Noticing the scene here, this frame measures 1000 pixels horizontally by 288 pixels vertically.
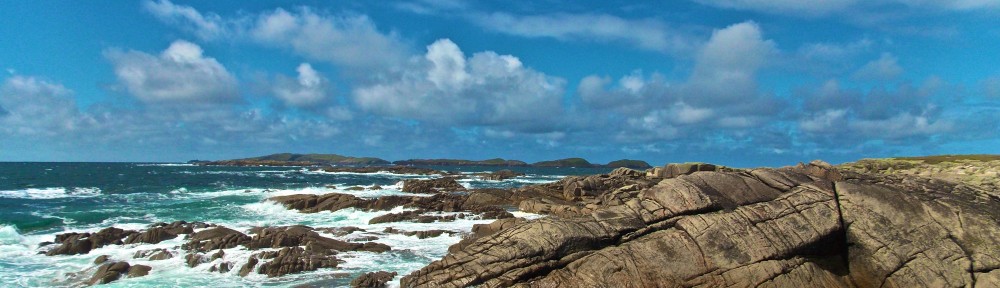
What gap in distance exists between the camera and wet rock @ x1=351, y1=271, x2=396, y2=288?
16.9 metres

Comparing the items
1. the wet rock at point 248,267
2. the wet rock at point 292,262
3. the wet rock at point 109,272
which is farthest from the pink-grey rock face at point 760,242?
the wet rock at point 109,272

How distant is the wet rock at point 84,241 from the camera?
2341cm

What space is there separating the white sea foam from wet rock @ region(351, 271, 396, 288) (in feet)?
162

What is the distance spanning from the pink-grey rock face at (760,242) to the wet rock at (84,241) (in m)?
16.9

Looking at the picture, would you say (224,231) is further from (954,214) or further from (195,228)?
(954,214)

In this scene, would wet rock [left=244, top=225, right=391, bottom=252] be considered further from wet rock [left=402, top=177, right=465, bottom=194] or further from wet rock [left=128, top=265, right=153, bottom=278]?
A: wet rock [left=402, top=177, right=465, bottom=194]

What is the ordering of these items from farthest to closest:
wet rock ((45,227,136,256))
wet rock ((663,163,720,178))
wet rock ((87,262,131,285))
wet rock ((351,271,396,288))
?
wet rock ((663,163,720,178))
wet rock ((45,227,136,256))
wet rock ((87,262,131,285))
wet rock ((351,271,396,288))

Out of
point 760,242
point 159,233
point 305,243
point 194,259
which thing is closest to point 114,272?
point 194,259

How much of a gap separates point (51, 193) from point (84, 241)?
42661 millimetres

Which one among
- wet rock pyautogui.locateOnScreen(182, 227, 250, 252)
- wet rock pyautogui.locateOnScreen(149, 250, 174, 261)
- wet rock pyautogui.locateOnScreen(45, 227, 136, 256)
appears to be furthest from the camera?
wet rock pyautogui.locateOnScreen(45, 227, 136, 256)

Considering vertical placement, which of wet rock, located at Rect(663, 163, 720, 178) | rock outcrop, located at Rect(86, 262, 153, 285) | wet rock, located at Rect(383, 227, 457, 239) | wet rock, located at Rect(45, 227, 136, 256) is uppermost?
wet rock, located at Rect(663, 163, 720, 178)

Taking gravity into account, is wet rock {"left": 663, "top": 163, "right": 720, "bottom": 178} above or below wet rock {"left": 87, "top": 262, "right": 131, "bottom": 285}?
above

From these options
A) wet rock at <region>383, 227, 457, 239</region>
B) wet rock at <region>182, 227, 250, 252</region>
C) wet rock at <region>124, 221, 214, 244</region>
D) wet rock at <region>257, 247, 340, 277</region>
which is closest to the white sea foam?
wet rock at <region>124, 221, 214, 244</region>

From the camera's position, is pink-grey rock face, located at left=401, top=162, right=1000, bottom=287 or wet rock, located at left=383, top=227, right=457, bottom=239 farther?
wet rock, located at left=383, top=227, right=457, bottom=239
